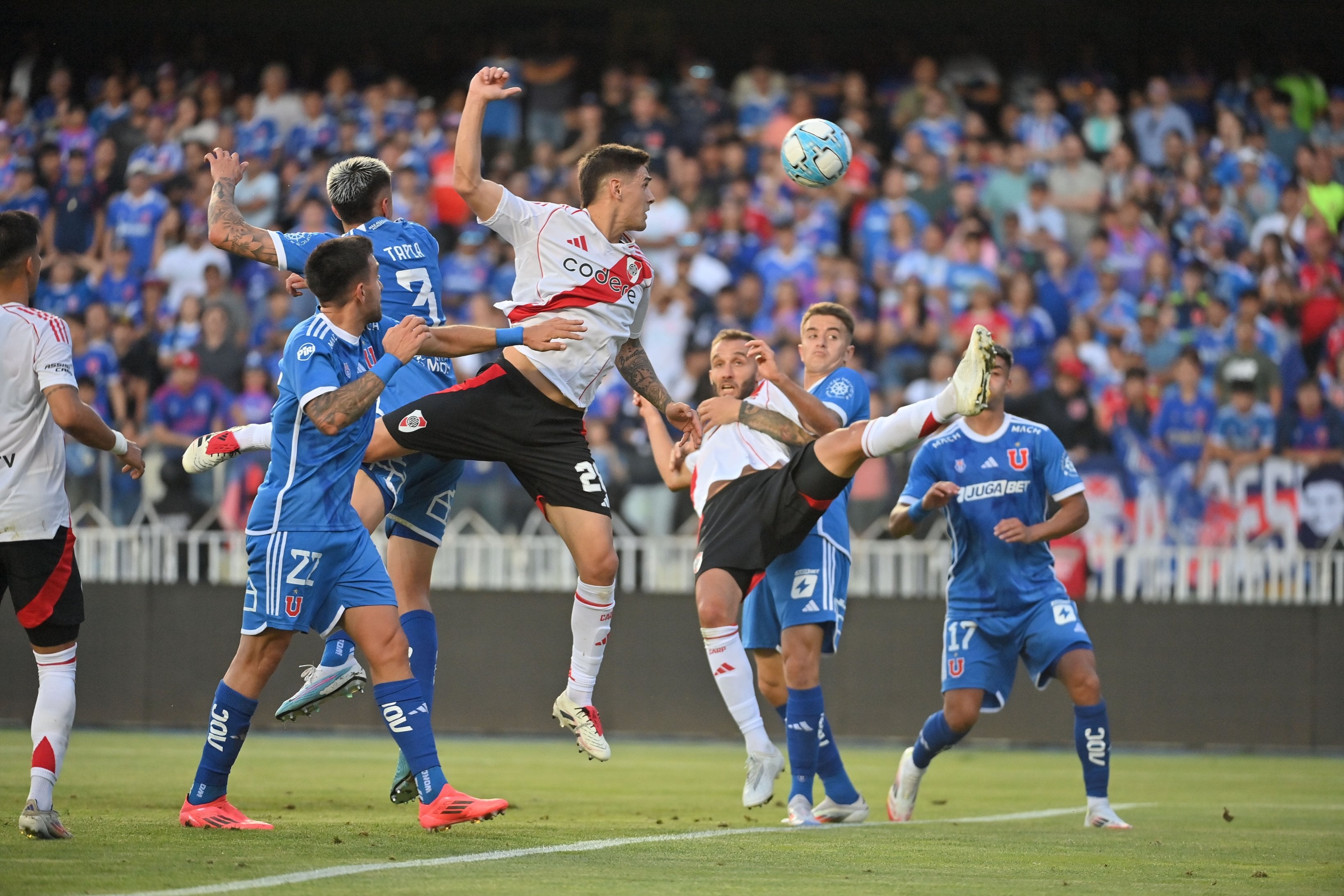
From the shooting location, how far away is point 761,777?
7395mm

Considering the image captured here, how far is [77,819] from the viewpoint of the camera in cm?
681

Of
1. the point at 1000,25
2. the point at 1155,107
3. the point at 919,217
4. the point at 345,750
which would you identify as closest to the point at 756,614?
the point at 345,750

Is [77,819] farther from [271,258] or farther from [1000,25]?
[1000,25]

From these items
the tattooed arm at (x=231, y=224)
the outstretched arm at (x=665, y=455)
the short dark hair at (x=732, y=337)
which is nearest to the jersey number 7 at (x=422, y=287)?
the tattooed arm at (x=231, y=224)

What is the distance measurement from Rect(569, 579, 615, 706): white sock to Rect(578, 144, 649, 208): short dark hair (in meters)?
1.85

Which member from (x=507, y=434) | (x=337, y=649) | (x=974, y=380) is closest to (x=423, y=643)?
(x=337, y=649)

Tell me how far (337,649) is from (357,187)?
2187mm

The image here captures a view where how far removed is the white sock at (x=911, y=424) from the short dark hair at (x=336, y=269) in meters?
2.25

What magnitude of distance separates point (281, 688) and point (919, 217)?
Answer: 875 cm

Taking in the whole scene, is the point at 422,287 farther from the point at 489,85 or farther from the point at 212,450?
the point at 212,450

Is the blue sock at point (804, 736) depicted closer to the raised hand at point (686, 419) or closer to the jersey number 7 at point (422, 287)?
the raised hand at point (686, 419)

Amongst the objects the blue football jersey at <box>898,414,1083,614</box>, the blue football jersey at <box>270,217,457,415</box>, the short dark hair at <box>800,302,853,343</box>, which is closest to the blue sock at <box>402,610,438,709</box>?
the blue football jersey at <box>270,217,457,415</box>

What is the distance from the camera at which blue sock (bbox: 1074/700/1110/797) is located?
8.14m

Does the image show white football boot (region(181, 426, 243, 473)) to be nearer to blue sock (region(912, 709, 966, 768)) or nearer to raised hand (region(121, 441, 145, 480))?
raised hand (region(121, 441, 145, 480))
